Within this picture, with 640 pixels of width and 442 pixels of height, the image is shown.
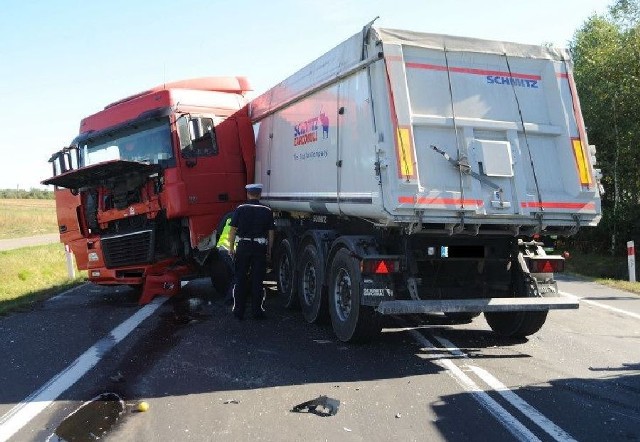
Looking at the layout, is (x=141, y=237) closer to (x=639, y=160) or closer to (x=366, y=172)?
(x=366, y=172)

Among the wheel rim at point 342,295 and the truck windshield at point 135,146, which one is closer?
the wheel rim at point 342,295

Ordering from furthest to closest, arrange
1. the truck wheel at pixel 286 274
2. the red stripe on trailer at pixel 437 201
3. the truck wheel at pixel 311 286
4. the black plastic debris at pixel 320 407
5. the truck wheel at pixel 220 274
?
the truck wheel at pixel 220 274
the truck wheel at pixel 286 274
the truck wheel at pixel 311 286
the red stripe on trailer at pixel 437 201
the black plastic debris at pixel 320 407

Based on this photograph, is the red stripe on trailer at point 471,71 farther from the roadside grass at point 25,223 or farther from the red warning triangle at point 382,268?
the roadside grass at point 25,223

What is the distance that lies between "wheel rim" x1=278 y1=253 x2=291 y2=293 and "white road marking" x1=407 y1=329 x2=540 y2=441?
3.37 m

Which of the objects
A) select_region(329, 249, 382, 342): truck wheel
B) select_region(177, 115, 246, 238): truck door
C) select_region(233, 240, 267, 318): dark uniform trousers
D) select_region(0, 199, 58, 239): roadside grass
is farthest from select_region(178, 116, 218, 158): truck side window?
select_region(0, 199, 58, 239): roadside grass

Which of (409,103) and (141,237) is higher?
(409,103)

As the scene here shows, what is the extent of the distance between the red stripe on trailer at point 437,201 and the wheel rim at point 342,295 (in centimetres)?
124

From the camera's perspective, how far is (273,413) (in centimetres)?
451

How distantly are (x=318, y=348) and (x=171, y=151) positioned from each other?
15.1 ft

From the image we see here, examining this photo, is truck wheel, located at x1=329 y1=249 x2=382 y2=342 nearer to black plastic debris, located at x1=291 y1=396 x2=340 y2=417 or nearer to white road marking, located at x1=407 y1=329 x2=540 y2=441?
white road marking, located at x1=407 y1=329 x2=540 y2=441

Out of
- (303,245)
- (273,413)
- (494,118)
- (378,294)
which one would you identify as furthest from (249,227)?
(273,413)

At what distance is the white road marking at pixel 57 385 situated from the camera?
432cm

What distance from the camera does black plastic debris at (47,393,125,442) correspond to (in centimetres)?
409

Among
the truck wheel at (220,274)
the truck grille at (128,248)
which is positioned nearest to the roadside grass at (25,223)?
the truck grille at (128,248)
